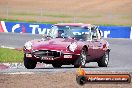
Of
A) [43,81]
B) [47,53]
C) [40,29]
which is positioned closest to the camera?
[43,81]

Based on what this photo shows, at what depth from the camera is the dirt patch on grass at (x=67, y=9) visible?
7819 centimetres

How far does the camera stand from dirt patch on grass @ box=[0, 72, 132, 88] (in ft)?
45.2

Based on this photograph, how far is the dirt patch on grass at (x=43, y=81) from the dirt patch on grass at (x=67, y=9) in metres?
57.9

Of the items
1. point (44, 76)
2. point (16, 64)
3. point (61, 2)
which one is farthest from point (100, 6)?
point (44, 76)

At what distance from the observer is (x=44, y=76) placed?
15812 mm

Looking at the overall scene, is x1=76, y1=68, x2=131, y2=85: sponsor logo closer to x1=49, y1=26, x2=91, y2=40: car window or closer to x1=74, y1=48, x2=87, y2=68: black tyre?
x1=74, y1=48, x2=87, y2=68: black tyre

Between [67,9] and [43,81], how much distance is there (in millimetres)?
72519

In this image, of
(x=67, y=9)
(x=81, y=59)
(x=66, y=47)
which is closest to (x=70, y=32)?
(x=81, y=59)

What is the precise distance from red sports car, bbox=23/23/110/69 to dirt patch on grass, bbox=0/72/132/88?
121 inches

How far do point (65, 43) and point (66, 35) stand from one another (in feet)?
3.44

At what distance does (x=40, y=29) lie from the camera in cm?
4881

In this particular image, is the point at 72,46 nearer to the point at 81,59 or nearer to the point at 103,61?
the point at 81,59

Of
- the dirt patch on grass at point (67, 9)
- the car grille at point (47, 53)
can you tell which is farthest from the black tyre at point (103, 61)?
the dirt patch on grass at point (67, 9)

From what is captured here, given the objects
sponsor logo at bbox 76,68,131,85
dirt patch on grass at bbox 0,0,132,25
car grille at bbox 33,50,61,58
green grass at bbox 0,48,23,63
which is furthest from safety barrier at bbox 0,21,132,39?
sponsor logo at bbox 76,68,131,85
